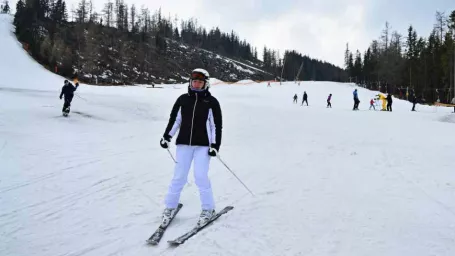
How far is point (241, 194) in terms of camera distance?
5965 mm

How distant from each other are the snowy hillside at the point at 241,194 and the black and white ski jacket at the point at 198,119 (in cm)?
115

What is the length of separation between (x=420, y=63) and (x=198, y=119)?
73.4 metres

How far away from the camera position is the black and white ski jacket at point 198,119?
14.9 feet

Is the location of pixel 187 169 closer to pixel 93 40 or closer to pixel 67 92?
pixel 67 92

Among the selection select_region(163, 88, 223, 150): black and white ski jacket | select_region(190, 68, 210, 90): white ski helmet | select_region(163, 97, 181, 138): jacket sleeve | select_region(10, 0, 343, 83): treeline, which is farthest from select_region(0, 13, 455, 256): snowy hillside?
select_region(10, 0, 343, 83): treeline

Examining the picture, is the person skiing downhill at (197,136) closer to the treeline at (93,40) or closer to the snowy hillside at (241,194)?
the snowy hillside at (241,194)

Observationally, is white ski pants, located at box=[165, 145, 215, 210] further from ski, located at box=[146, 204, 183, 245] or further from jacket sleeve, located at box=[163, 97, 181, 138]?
ski, located at box=[146, 204, 183, 245]

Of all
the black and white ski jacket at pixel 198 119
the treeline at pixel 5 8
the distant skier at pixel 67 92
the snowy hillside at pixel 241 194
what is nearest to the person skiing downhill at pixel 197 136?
the black and white ski jacket at pixel 198 119

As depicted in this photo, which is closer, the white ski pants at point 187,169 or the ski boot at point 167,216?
the ski boot at point 167,216

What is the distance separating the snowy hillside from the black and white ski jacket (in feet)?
3.77

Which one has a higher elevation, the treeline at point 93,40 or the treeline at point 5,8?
the treeline at point 5,8

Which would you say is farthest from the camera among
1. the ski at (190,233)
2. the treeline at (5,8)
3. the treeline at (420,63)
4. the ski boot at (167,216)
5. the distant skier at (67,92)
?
the treeline at (5,8)

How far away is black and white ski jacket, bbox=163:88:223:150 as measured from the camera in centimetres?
455

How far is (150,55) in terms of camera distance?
312ft
